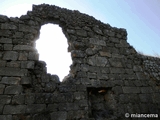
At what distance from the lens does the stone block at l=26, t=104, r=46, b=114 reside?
2898 mm

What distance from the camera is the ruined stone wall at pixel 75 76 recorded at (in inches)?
120

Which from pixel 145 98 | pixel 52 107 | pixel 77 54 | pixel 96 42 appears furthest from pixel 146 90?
pixel 52 107

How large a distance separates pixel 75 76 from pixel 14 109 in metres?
1.69

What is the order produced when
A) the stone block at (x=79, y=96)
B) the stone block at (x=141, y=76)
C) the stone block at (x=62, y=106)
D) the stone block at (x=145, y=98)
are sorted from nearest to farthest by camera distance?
1. the stone block at (x=62, y=106)
2. the stone block at (x=79, y=96)
3. the stone block at (x=145, y=98)
4. the stone block at (x=141, y=76)

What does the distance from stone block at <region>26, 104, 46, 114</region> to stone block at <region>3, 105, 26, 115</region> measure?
0.10m

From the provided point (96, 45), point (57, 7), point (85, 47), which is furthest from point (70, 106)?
point (57, 7)

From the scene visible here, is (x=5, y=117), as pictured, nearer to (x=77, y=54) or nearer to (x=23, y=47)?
(x=23, y=47)

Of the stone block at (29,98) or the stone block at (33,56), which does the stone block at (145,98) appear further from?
the stone block at (33,56)

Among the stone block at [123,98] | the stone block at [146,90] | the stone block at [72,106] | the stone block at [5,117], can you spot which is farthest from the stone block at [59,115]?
the stone block at [146,90]

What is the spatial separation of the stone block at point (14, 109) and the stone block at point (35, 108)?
0.10 m

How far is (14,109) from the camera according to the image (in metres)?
2.82

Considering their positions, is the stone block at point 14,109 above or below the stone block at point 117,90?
below

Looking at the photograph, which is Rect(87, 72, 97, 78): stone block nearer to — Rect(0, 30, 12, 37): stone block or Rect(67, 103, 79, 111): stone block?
Rect(67, 103, 79, 111): stone block

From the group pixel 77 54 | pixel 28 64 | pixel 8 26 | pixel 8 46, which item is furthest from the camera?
pixel 77 54
